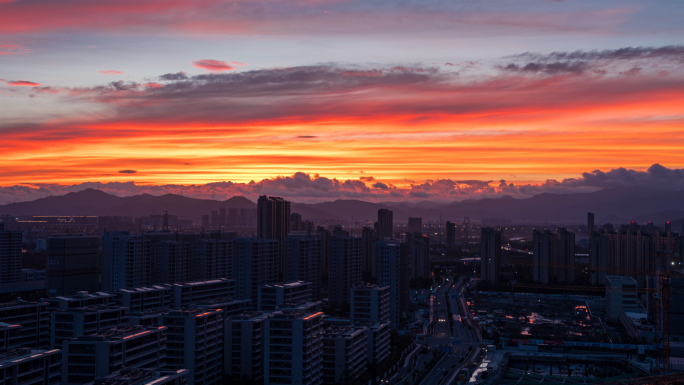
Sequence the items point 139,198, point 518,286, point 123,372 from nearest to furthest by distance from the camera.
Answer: point 123,372 < point 518,286 < point 139,198

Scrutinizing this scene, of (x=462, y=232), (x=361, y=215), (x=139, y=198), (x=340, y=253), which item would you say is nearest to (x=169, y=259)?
(x=340, y=253)

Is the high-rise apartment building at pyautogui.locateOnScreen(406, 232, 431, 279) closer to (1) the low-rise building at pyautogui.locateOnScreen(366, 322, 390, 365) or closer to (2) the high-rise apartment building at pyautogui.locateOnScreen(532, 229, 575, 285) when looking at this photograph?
(2) the high-rise apartment building at pyautogui.locateOnScreen(532, 229, 575, 285)

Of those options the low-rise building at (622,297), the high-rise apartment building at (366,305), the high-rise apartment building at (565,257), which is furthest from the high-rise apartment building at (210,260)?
the high-rise apartment building at (565,257)

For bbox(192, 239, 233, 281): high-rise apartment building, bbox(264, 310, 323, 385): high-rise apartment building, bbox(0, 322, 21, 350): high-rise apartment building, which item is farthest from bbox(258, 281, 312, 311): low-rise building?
bbox(0, 322, 21, 350): high-rise apartment building

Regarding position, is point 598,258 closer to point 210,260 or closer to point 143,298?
point 210,260

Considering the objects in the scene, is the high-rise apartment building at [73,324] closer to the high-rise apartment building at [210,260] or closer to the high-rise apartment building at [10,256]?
the high-rise apartment building at [210,260]

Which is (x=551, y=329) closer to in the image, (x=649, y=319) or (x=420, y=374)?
(x=649, y=319)
